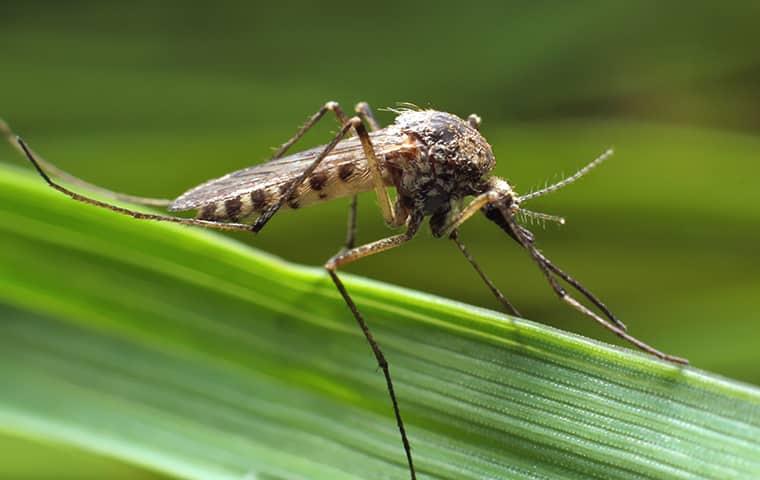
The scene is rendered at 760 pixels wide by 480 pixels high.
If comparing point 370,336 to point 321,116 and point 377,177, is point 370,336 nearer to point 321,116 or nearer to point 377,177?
point 377,177

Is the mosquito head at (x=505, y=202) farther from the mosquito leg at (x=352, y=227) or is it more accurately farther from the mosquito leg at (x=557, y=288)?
the mosquito leg at (x=352, y=227)

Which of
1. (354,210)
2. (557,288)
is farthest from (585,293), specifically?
(354,210)

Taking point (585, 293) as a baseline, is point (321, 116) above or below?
above

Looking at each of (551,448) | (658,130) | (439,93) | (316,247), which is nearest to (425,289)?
(316,247)

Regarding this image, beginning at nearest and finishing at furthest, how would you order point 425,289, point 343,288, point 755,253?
point 343,288 → point 755,253 → point 425,289

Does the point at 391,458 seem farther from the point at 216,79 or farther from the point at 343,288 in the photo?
the point at 216,79

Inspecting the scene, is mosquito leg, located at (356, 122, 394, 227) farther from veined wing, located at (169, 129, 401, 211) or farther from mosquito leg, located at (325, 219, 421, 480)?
mosquito leg, located at (325, 219, 421, 480)
